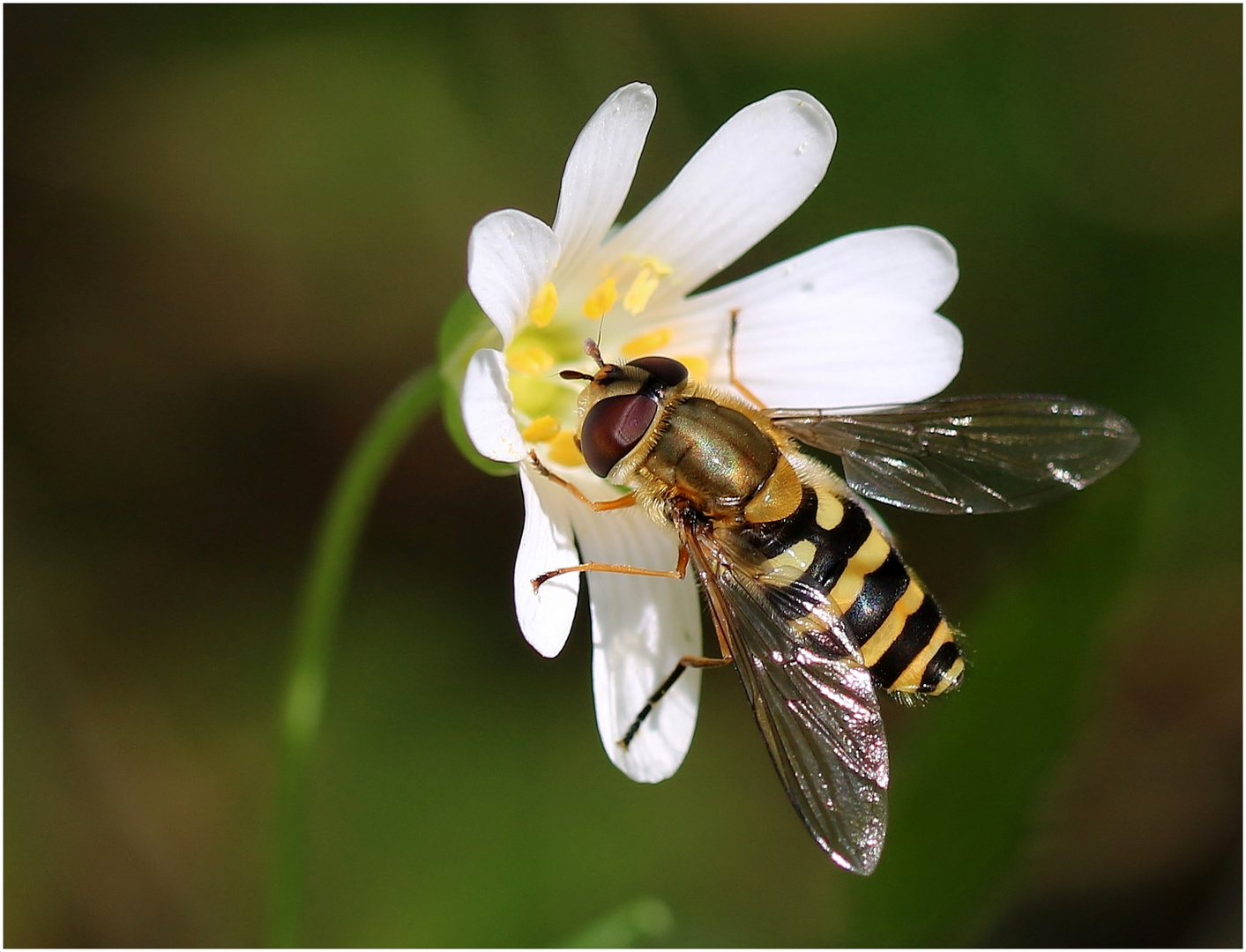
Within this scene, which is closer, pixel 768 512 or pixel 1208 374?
pixel 768 512

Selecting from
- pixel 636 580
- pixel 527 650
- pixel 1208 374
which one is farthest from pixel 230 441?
pixel 1208 374

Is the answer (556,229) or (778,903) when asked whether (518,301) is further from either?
(778,903)

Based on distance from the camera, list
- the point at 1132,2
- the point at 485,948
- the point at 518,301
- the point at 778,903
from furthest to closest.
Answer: the point at 1132,2 → the point at 778,903 → the point at 485,948 → the point at 518,301

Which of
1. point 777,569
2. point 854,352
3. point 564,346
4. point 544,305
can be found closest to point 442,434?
point 564,346

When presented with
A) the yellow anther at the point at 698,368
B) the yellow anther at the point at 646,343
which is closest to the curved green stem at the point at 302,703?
the yellow anther at the point at 646,343

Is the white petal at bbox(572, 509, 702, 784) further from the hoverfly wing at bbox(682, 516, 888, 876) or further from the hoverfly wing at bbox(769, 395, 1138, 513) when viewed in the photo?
the hoverfly wing at bbox(769, 395, 1138, 513)

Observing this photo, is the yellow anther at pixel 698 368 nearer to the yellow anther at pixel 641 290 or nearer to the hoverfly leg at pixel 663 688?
the yellow anther at pixel 641 290

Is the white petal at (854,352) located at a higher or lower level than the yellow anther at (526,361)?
lower
